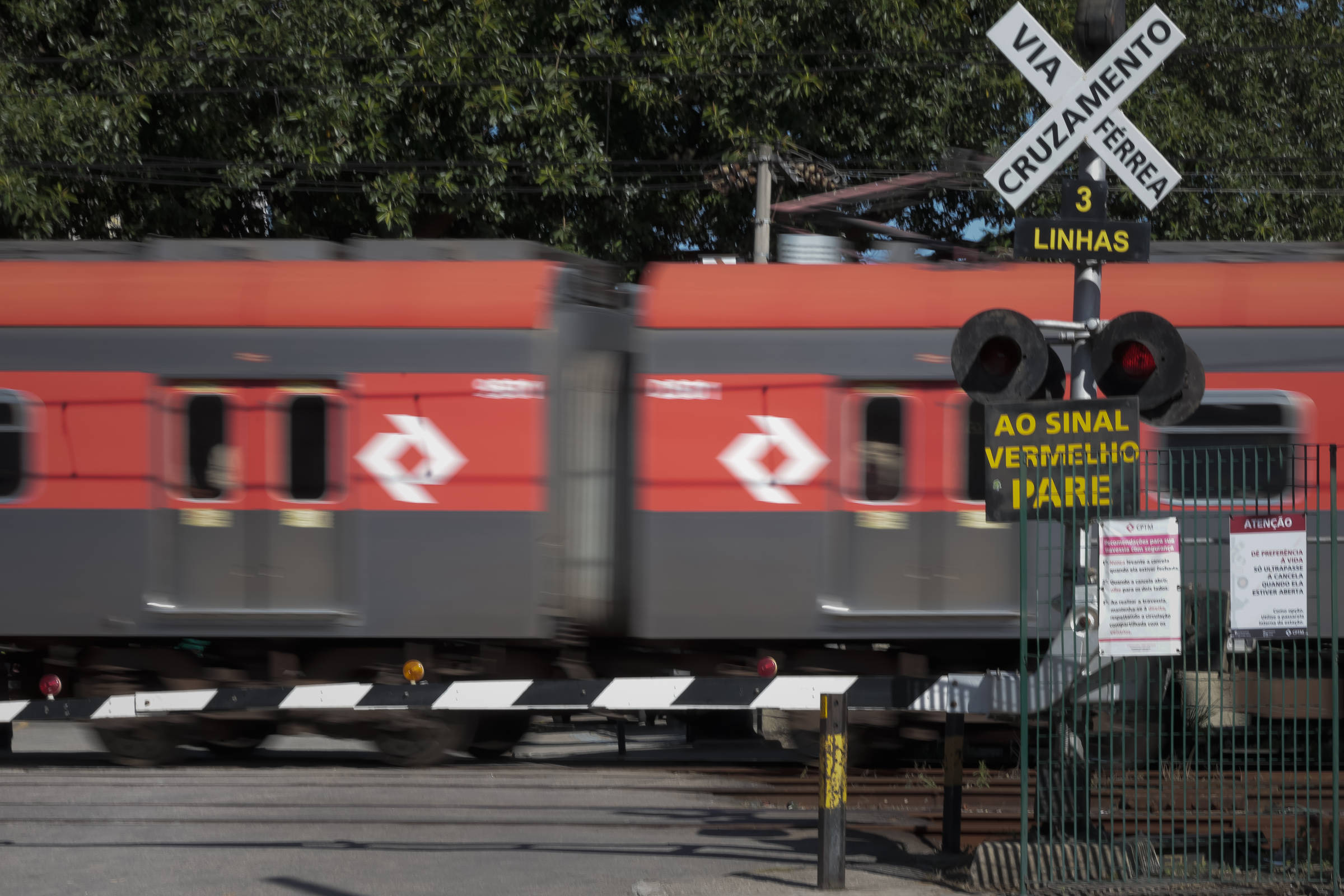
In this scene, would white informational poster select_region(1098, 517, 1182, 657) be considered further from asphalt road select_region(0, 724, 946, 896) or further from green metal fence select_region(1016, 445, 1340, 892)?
asphalt road select_region(0, 724, 946, 896)

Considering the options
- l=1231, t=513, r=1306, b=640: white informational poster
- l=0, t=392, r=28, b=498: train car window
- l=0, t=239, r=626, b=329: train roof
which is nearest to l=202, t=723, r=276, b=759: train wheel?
l=0, t=392, r=28, b=498: train car window

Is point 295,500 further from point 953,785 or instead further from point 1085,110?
point 1085,110

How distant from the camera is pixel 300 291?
10023 mm

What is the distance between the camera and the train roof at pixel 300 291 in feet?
32.3

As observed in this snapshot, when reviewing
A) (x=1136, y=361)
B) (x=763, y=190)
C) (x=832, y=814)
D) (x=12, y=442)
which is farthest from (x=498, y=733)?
(x=763, y=190)

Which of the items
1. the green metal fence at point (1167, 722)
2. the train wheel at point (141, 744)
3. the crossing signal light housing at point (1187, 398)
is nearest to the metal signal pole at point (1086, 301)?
the crossing signal light housing at point (1187, 398)

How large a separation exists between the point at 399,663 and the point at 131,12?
11.0 m

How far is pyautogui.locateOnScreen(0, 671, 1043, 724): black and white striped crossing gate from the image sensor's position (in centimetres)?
912

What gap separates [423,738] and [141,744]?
208 cm

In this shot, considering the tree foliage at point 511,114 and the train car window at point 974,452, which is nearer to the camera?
the train car window at point 974,452

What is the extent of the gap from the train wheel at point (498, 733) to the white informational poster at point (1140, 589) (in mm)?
5273

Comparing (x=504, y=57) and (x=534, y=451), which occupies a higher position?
(x=504, y=57)

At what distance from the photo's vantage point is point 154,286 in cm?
1011

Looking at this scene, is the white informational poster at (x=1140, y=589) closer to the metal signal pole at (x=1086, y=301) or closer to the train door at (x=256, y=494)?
the metal signal pole at (x=1086, y=301)
